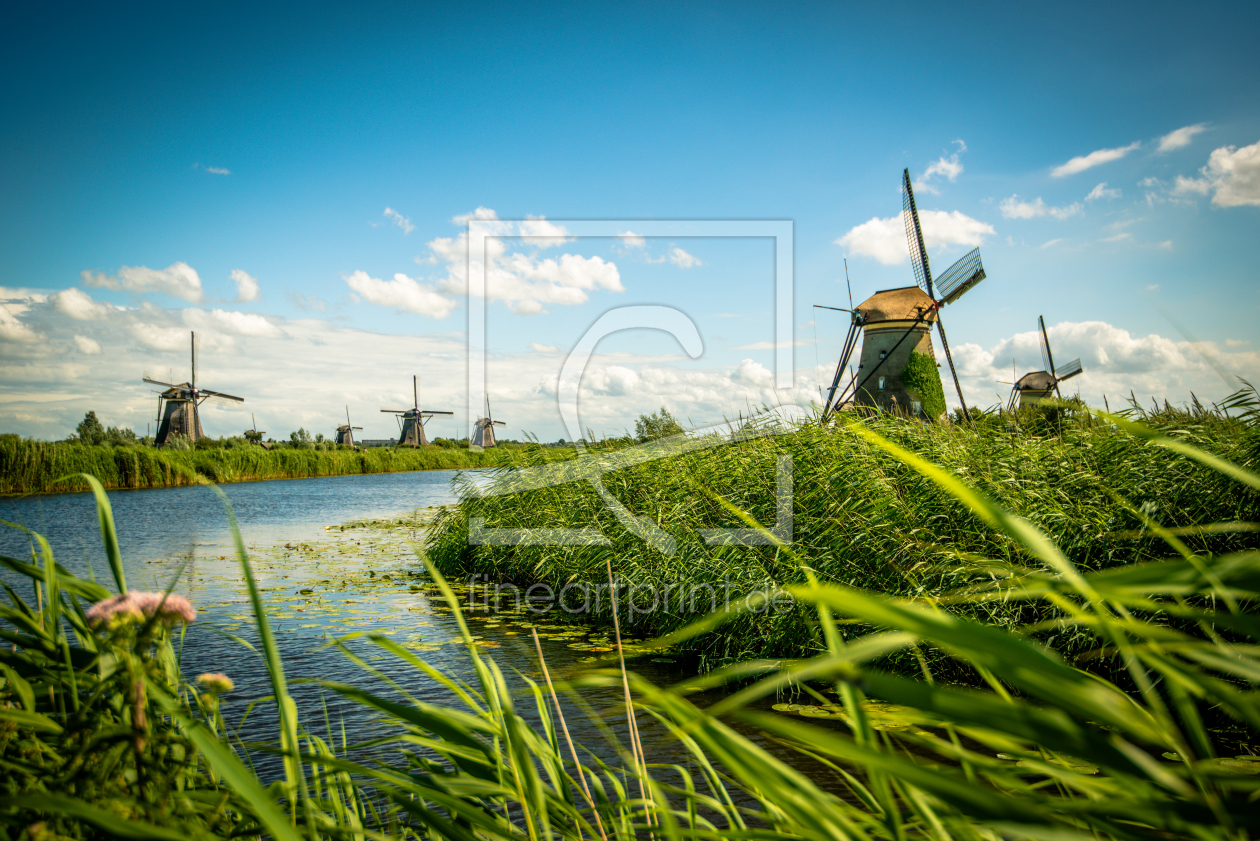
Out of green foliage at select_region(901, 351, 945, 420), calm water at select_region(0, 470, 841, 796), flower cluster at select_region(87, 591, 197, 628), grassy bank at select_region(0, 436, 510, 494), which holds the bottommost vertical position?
calm water at select_region(0, 470, 841, 796)

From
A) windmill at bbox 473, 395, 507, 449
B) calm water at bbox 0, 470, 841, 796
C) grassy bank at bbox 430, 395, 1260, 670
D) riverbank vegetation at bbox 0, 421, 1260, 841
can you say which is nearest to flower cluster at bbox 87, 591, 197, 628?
riverbank vegetation at bbox 0, 421, 1260, 841

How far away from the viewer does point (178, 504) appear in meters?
22.9

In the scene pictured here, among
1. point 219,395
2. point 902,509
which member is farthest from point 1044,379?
point 219,395

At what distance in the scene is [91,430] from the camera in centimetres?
5488

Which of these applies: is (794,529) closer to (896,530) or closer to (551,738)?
(896,530)

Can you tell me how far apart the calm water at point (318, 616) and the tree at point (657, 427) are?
289 cm

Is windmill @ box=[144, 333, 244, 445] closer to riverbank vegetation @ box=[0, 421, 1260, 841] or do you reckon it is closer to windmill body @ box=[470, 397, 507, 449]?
windmill body @ box=[470, 397, 507, 449]

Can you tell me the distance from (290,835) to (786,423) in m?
7.19

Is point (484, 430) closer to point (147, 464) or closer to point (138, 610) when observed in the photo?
point (147, 464)

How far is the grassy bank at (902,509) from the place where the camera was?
5.30 meters

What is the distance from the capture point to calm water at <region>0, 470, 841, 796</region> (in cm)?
550

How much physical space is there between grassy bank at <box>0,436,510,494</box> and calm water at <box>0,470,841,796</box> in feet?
6.34

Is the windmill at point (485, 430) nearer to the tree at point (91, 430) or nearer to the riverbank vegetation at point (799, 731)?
the tree at point (91, 430)

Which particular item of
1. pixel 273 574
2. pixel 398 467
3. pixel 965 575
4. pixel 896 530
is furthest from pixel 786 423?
pixel 398 467
